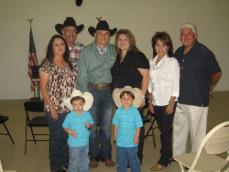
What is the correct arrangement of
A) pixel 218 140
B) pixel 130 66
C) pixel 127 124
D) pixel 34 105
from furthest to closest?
pixel 34 105 → pixel 130 66 → pixel 127 124 → pixel 218 140

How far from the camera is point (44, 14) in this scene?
746cm

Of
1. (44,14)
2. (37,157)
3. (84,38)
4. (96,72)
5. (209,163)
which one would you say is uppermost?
(44,14)

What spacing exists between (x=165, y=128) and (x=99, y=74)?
94 cm

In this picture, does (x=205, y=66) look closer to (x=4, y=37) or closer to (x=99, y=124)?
(x=99, y=124)

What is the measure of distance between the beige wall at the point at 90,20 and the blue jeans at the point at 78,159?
15.6 feet

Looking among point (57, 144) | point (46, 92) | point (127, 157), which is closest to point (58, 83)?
point (46, 92)

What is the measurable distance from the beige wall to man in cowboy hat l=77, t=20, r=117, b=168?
4.00 meters

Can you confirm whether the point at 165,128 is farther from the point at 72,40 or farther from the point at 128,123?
the point at 72,40

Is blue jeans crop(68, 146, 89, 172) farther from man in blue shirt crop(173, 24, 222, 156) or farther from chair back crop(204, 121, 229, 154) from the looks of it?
chair back crop(204, 121, 229, 154)

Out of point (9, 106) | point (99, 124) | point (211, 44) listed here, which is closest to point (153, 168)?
point (99, 124)

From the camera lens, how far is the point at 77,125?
125 inches

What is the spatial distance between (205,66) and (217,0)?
5346 mm

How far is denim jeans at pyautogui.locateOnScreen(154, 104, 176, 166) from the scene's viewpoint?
11.7 feet

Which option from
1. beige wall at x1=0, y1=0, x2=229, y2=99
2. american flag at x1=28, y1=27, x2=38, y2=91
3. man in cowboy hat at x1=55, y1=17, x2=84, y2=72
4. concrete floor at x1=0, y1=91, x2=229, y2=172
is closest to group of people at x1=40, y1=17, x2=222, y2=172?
man in cowboy hat at x1=55, y1=17, x2=84, y2=72
